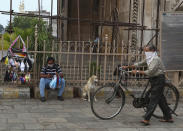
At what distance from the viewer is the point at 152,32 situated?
44.2ft

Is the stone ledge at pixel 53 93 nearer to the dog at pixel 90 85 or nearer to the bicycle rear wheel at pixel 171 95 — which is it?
the dog at pixel 90 85

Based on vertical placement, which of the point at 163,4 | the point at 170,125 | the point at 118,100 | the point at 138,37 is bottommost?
the point at 170,125

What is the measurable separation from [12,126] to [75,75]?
3.77m

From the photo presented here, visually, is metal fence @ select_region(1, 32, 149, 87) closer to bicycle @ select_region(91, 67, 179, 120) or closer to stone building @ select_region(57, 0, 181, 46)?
stone building @ select_region(57, 0, 181, 46)

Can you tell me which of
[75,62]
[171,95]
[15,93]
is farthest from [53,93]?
[171,95]

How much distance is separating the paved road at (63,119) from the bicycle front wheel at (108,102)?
15 centimetres

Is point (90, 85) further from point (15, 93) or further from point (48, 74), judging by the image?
point (15, 93)

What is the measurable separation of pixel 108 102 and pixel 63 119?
987 millimetres

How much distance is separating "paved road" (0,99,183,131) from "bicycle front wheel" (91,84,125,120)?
0.51 feet

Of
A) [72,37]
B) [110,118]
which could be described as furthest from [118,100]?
[72,37]

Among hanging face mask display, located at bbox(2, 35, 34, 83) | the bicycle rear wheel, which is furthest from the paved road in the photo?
hanging face mask display, located at bbox(2, 35, 34, 83)

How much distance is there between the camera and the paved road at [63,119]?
218 inches

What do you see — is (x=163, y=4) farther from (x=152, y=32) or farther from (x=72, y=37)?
(x=72, y=37)

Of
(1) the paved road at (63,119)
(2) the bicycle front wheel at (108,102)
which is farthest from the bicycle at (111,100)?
(1) the paved road at (63,119)
